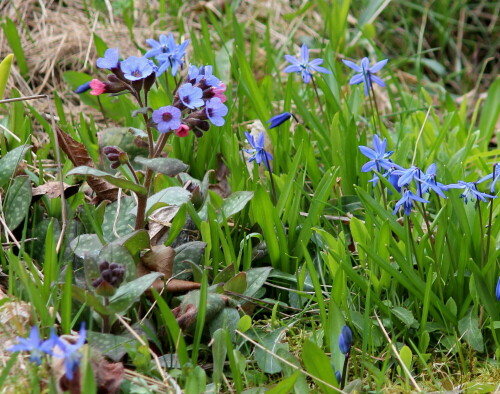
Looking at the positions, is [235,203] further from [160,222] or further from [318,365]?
[318,365]

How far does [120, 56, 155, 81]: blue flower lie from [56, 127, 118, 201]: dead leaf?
46 cm

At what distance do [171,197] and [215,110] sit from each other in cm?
24

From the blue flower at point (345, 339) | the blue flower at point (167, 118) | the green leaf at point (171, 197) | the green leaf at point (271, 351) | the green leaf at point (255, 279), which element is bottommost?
the green leaf at point (271, 351)

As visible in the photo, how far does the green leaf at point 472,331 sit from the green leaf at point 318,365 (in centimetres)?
41

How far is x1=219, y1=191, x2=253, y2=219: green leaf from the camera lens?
6.10ft

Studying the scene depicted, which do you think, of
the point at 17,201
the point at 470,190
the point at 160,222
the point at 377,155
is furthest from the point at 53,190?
the point at 470,190

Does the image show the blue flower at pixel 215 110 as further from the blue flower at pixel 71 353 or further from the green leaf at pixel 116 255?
the blue flower at pixel 71 353

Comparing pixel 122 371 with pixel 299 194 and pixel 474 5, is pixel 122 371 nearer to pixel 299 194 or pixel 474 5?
pixel 299 194

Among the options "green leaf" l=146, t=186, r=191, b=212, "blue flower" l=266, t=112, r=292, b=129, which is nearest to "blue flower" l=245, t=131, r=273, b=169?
"blue flower" l=266, t=112, r=292, b=129

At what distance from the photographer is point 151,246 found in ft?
5.86

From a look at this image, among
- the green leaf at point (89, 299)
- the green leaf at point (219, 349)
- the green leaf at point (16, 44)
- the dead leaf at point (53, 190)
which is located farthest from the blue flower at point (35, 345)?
the green leaf at point (16, 44)

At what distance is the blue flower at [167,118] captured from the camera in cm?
166

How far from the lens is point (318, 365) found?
1.44 metres

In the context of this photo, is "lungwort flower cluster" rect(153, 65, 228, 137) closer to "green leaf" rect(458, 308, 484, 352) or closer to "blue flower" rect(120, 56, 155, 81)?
"blue flower" rect(120, 56, 155, 81)
